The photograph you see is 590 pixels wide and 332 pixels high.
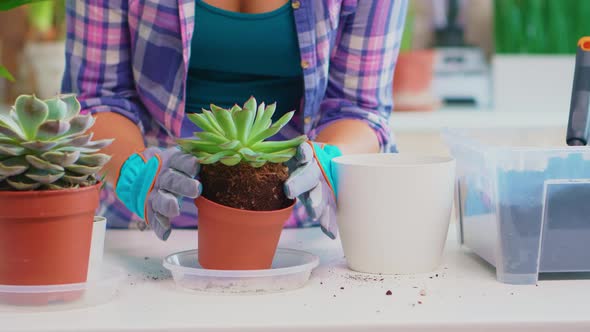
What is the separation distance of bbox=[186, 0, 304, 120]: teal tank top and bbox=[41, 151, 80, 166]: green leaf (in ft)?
1.98

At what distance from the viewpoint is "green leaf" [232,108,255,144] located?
2.40 ft

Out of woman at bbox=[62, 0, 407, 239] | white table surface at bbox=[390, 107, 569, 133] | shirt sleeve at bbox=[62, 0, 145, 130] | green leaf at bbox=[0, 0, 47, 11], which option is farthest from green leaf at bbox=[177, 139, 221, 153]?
white table surface at bbox=[390, 107, 569, 133]

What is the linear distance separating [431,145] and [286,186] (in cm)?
168

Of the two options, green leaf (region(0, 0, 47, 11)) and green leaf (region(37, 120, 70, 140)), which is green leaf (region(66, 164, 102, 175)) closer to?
Answer: green leaf (region(37, 120, 70, 140))

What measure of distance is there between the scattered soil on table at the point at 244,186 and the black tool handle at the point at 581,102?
0.34m

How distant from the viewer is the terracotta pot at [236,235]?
2.51ft

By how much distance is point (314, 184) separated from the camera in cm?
82

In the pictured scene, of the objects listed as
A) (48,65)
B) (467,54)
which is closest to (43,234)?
(48,65)

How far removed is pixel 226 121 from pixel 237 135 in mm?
19

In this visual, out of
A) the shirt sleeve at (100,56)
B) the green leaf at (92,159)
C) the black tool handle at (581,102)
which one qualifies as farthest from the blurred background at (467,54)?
the green leaf at (92,159)

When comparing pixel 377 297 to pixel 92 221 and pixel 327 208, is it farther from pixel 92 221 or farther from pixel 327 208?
pixel 92 221

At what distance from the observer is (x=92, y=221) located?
2.47ft

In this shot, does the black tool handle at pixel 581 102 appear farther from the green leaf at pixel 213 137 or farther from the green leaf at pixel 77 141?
the green leaf at pixel 77 141

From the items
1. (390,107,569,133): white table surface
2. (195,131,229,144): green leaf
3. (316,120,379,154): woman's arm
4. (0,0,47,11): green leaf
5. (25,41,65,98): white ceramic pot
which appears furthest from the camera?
(25,41,65,98): white ceramic pot
